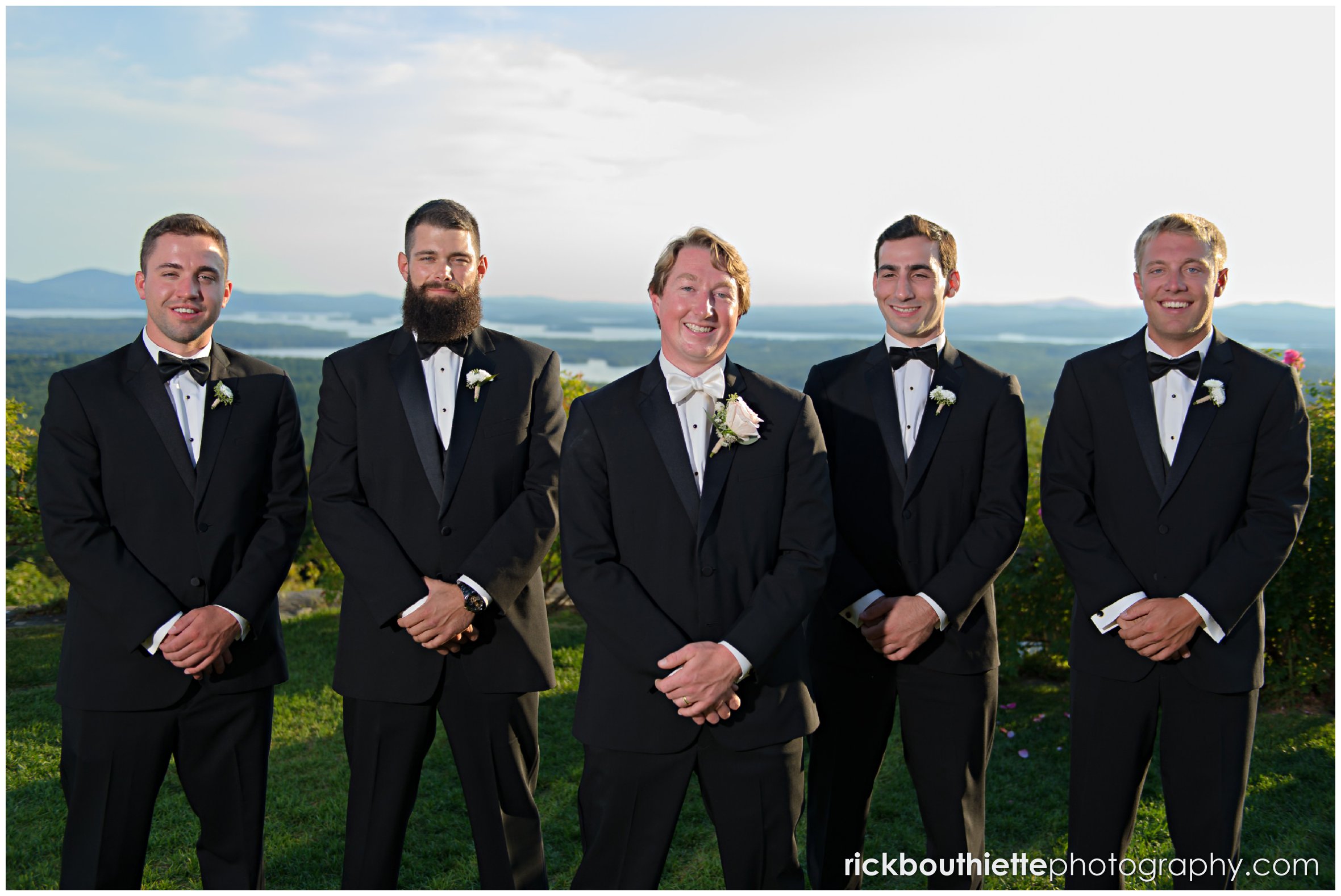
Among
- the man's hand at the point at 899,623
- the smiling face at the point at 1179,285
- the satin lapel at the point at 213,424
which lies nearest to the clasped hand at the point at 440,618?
the satin lapel at the point at 213,424

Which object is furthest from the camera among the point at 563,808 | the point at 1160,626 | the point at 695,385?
the point at 563,808

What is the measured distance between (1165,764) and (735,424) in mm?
2326

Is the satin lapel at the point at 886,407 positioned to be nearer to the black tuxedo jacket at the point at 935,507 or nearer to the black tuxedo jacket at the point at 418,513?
the black tuxedo jacket at the point at 935,507

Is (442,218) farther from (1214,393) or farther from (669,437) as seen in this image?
(1214,393)

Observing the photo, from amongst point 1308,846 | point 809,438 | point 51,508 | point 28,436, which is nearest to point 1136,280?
point 809,438

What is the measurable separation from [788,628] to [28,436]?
35.2 ft

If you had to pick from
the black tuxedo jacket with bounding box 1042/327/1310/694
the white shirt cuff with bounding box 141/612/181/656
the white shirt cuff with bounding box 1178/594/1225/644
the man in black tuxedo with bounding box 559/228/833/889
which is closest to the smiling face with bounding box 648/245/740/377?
the man in black tuxedo with bounding box 559/228/833/889

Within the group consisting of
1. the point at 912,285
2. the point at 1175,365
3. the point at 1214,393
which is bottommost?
the point at 1214,393

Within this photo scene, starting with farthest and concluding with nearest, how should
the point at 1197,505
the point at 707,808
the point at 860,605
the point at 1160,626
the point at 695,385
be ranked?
A: 1. the point at 860,605
2. the point at 1197,505
3. the point at 1160,626
4. the point at 695,385
5. the point at 707,808

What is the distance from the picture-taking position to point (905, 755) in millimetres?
4434

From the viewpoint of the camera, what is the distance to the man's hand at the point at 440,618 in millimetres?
4117

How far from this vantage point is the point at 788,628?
12.1 ft

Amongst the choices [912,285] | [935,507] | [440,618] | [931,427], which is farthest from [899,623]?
[440,618]

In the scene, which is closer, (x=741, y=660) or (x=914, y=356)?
(x=741, y=660)
